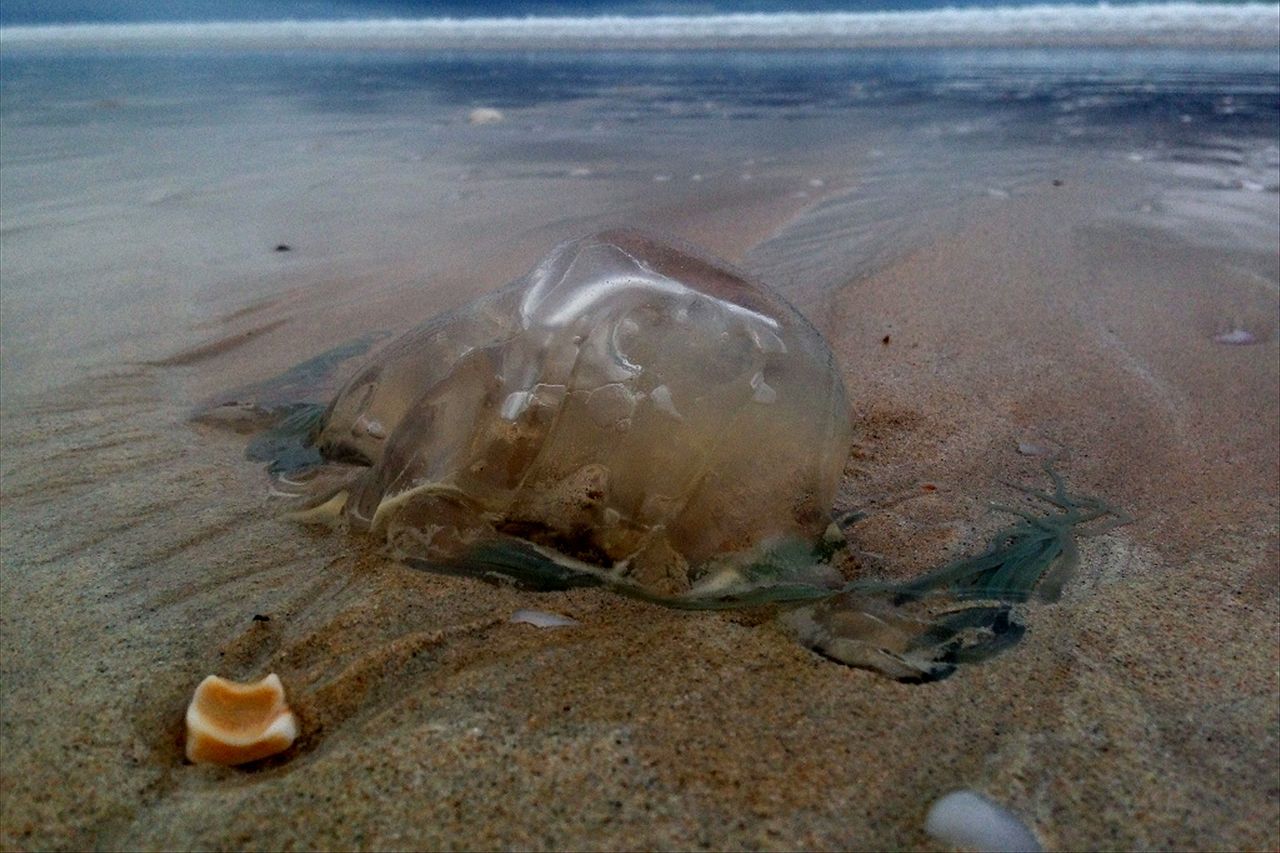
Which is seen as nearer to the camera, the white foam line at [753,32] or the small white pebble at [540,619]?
the small white pebble at [540,619]

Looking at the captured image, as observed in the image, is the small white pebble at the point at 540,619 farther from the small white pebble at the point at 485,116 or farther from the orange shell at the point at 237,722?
the small white pebble at the point at 485,116

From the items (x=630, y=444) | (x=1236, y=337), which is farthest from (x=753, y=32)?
(x=630, y=444)

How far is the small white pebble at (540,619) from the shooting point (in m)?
1.33

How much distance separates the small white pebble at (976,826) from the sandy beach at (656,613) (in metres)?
0.02

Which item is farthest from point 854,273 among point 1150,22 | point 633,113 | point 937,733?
point 1150,22

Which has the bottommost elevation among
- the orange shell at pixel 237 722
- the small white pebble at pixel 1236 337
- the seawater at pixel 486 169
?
the small white pebble at pixel 1236 337

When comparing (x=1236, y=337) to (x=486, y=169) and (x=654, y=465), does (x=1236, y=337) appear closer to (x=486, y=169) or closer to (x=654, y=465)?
(x=654, y=465)

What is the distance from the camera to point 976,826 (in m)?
1.00

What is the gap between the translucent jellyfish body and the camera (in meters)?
1.40

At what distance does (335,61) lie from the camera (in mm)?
14594

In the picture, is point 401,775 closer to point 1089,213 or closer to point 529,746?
point 529,746

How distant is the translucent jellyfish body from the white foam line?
1302 cm

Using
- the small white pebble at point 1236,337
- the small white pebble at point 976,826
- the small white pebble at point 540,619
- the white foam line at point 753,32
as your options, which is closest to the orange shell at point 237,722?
the small white pebble at point 540,619

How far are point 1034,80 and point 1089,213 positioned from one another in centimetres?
706
